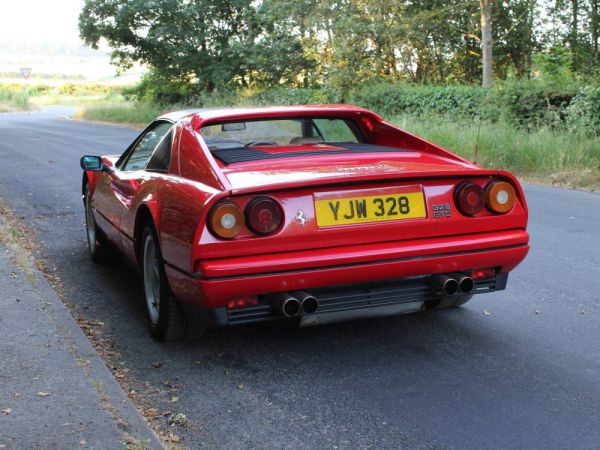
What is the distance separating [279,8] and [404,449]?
29122 millimetres

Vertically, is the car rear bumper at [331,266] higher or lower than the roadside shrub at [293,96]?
lower

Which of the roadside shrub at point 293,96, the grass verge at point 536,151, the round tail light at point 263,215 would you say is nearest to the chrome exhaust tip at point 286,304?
the round tail light at point 263,215

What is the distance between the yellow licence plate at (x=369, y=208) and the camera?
3.94 meters

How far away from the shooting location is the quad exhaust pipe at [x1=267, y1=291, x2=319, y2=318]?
3871mm

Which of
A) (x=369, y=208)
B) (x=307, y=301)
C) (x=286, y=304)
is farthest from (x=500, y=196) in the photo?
(x=286, y=304)

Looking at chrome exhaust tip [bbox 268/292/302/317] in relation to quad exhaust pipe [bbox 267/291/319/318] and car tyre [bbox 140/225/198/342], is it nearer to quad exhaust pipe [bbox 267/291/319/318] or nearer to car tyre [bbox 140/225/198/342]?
quad exhaust pipe [bbox 267/291/319/318]

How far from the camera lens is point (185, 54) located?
123 ft

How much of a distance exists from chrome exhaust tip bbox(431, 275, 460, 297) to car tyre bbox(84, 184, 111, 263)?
10.8 ft

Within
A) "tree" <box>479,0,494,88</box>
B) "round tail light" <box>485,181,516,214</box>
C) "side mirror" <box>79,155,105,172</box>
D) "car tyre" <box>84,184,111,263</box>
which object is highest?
"tree" <box>479,0,494,88</box>

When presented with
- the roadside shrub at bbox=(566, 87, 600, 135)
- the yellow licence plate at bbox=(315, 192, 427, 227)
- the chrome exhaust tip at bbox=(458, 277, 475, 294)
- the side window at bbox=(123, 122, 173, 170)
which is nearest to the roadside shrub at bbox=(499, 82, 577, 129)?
the roadside shrub at bbox=(566, 87, 600, 135)

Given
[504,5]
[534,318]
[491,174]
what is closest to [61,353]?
[491,174]

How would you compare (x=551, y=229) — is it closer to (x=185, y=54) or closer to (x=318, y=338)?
(x=318, y=338)

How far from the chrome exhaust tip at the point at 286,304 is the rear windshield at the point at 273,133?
132 centimetres

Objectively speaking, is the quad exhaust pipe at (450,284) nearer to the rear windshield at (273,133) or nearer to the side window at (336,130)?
the rear windshield at (273,133)
